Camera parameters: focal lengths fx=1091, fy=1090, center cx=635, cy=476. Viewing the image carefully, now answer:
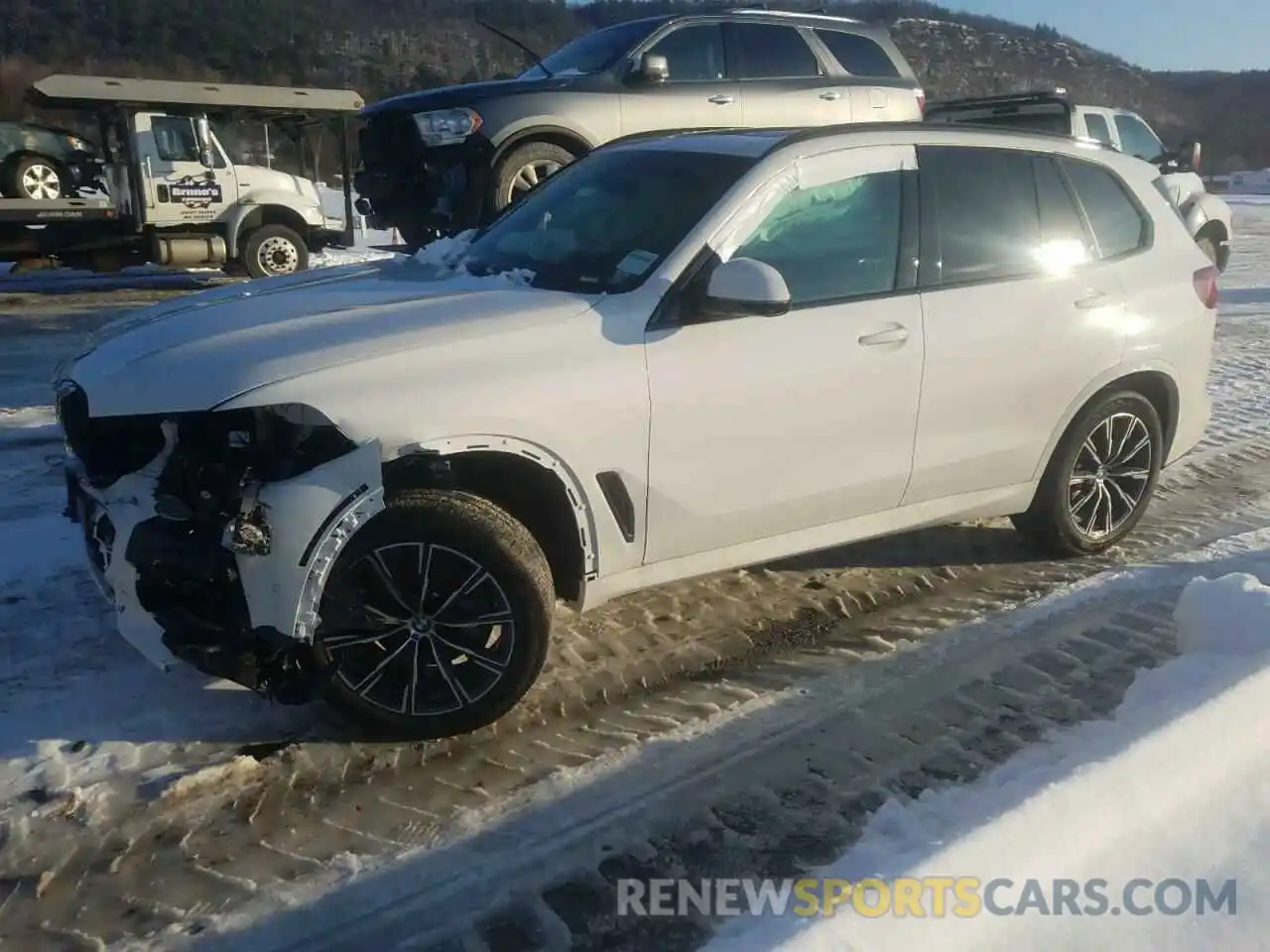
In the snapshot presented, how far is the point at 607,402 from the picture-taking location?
331cm

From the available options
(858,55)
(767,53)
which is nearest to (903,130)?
(767,53)

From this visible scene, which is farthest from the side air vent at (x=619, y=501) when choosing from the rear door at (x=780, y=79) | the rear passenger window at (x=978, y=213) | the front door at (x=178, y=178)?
the front door at (x=178, y=178)

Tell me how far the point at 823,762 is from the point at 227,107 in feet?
44.3

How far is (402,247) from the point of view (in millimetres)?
8438

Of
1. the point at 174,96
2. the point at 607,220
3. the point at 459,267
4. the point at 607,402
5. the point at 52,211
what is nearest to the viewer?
the point at 607,402

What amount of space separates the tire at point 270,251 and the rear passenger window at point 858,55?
289 inches

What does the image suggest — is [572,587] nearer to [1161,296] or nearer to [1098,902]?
[1098,902]

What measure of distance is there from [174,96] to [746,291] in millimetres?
12572

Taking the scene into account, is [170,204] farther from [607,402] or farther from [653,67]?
[607,402]

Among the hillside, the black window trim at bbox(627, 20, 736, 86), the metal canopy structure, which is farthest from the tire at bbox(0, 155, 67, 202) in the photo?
the hillside

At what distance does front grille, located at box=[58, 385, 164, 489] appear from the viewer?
3124 millimetres

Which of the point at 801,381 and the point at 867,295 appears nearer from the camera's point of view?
the point at 801,381

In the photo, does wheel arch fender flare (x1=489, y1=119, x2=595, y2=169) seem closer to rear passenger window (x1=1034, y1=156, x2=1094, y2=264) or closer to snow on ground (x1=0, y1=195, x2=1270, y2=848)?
snow on ground (x1=0, y1=195, x2=1270, y2=848)

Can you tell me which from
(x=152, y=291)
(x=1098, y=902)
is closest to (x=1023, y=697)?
(x=1098, y=902)
